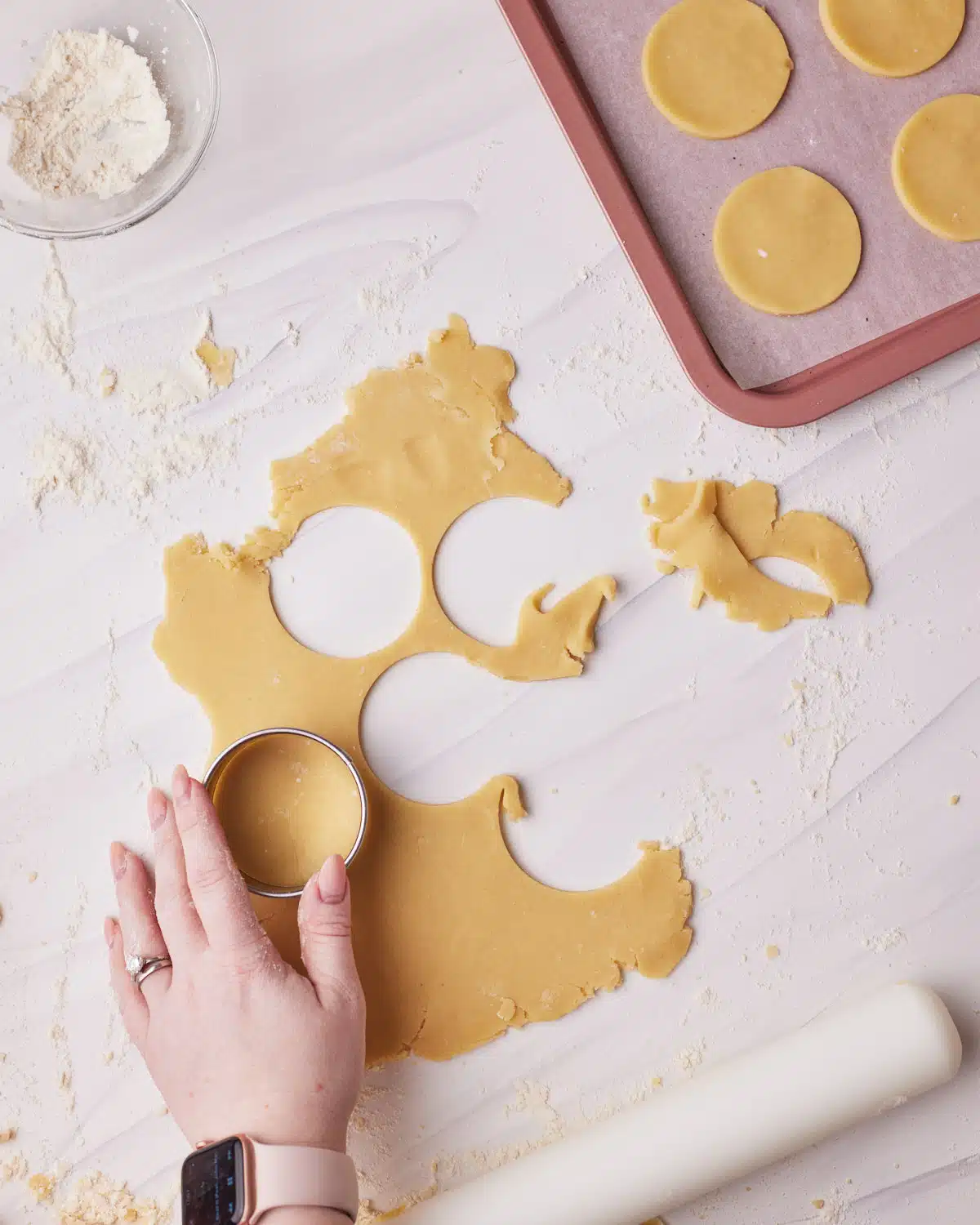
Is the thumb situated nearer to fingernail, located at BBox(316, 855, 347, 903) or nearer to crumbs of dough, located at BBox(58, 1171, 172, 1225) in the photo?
fingernail, located at BBox(316, 855, 347, 903)

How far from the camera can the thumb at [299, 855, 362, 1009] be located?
0.86 meters

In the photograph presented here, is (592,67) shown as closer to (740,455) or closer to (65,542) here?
(740,455)

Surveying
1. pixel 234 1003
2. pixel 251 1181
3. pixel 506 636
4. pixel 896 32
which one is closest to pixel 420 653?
pixel 506 636

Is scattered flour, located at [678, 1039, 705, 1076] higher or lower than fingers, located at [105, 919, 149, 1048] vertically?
lower

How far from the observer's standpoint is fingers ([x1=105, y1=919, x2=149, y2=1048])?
876 mm

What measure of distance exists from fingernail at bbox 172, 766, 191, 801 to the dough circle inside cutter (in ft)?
0.10

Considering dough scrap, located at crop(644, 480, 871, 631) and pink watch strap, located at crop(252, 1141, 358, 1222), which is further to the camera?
dough scrap, located at crop(644, 480, 871, 631)

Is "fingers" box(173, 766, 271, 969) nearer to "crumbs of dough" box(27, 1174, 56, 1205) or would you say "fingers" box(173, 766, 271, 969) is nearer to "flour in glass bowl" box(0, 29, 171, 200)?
"crumbs of dough" box(27, 1174, 56, 1205)

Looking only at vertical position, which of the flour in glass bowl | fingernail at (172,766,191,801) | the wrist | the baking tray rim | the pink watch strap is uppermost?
the flour in glass bowl

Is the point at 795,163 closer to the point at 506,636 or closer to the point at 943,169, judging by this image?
the point at 943,169

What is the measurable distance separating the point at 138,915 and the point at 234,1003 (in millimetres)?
115

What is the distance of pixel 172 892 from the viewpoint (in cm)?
87

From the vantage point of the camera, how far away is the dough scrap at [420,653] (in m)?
Result: 0.90

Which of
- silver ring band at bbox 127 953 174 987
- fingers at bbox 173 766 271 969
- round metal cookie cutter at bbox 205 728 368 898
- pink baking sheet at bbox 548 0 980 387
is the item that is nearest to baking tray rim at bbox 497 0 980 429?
pink baking sheet at bbox 548 0 980 387
